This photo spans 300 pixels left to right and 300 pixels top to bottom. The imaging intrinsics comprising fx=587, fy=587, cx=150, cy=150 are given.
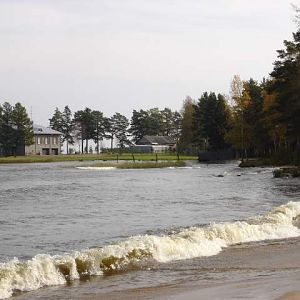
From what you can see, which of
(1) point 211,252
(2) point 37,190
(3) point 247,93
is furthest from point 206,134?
(1) point 211,252

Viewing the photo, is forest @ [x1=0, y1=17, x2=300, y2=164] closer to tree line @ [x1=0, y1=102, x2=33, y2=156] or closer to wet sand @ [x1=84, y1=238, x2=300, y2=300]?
tree line @ [x1=0, y1=102, x2=33, y2=156]

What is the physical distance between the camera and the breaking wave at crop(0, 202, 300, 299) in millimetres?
Result: 12391

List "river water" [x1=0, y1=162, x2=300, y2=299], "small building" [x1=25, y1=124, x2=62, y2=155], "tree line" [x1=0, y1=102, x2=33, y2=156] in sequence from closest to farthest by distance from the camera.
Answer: "river water" [x1=0, y1=162, x2=300, y2=299] < "tree line" [x1=0, y1=102, x2=33, y2=156] < "small building" [x1=25, y1=124, x2=62, y2=155]

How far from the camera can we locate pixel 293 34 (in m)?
65.6

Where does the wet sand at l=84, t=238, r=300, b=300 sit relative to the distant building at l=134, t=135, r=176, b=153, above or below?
below

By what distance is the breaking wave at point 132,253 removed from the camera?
12.4 metres

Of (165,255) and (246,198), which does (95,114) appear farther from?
(165,255)

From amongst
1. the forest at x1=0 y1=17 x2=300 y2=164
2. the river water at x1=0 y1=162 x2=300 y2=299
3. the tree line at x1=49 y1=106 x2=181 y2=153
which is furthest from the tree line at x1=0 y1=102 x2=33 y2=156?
the river water at x1=0 y1=162 x2=300 y2=299

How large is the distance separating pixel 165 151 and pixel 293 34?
382ft

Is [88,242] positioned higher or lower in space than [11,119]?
lower

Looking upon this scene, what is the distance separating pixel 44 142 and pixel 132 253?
452 feet

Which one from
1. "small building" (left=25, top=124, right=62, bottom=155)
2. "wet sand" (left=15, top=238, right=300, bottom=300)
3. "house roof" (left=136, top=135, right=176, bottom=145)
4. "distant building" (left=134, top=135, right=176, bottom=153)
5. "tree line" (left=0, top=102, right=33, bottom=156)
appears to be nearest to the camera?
"wet sand" (left=15, top=238, right=300, bottom=300)

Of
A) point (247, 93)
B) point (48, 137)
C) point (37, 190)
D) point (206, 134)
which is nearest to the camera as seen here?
point (37, 190)

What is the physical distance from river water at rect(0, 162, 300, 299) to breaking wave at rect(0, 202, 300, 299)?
2 cm
